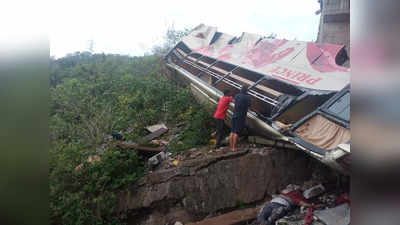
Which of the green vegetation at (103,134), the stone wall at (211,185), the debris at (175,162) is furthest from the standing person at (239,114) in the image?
the debris at (175,162)

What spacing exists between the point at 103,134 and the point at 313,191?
3.67m

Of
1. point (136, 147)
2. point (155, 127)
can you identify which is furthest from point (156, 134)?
point (136, 147)

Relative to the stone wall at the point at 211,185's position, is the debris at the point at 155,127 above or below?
above

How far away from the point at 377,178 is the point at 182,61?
26.9 feet

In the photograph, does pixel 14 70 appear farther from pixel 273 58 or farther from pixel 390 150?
pixel 273 58

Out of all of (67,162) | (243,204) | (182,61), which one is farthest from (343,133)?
(182,61)

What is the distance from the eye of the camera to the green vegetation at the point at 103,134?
3.07 metres

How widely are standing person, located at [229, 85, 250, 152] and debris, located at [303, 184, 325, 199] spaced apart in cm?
116

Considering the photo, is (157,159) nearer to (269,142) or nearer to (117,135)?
(117,135)

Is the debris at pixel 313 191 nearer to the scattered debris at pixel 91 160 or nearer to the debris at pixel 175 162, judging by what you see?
the debris at pixel 175 162

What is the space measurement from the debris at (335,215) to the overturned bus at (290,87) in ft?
1.78

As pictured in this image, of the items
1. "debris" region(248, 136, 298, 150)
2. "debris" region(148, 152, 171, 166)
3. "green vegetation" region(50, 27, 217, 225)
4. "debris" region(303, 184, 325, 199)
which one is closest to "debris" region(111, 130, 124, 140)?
"green vegetation" region(50, 27, 217, 225)

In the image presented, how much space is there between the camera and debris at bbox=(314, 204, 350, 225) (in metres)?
2.50

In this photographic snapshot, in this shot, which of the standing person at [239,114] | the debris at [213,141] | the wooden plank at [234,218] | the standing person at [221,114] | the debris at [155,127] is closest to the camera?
the wooden plank at [234,218]
